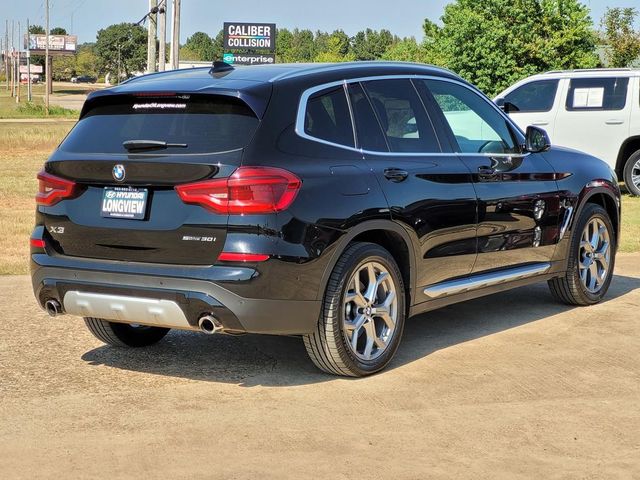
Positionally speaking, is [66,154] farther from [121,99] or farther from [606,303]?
[606,303]

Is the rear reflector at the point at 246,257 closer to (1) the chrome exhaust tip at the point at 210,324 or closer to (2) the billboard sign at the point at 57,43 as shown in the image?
(1) the chrome exhaust tip at the point at 210,324

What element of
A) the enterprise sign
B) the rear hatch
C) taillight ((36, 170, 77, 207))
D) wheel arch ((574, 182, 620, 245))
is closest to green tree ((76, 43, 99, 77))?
the enterprise sign

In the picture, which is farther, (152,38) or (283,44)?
(283,44)

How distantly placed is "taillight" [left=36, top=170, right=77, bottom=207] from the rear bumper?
396mm

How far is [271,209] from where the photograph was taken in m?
5.44

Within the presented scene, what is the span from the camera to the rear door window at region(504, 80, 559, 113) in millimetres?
17453

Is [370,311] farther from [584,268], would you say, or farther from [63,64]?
[63,64]

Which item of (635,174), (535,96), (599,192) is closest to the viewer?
(599,192)

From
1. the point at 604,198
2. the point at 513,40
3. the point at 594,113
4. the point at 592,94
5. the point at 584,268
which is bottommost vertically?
the point at 584,268

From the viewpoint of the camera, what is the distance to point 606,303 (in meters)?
8.50

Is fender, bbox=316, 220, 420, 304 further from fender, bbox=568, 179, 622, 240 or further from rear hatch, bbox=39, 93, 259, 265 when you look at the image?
fender, bbox=568, 179, 622, 240

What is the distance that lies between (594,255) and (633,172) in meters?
9.34

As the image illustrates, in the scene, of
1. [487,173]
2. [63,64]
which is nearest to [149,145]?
[487,173]

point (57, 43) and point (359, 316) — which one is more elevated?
point (57, 43)
